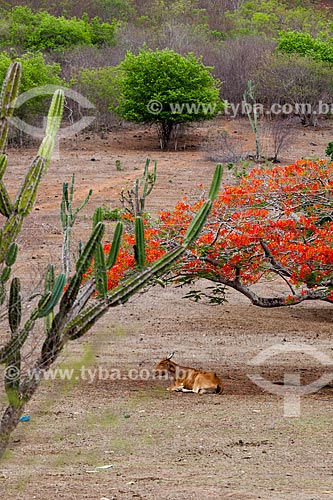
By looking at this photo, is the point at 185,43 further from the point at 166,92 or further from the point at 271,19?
the point at 166,92

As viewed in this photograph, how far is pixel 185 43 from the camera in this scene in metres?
47.8

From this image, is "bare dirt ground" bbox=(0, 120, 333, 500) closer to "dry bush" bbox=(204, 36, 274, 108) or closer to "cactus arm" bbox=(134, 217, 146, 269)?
"cactus arm" bbox=(134, 217, 146, 269)

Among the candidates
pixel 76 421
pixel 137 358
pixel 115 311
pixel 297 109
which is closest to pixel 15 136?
pixel 297 109

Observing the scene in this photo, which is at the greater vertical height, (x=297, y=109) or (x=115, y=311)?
(x=297, y=109)

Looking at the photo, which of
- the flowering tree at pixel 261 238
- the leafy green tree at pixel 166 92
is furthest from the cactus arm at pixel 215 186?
the leafy green tree at pixel 166 92

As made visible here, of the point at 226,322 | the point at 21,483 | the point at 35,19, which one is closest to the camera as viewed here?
the point at 21,483

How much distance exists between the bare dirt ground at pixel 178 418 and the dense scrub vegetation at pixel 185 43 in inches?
819

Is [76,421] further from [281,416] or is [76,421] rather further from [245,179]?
[245,179]

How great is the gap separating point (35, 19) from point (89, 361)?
145 ft

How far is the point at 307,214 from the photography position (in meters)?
9.74

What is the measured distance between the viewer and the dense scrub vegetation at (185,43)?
117 ft

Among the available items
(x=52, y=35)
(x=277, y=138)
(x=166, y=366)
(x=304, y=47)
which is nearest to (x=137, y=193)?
(x=166, y=366)

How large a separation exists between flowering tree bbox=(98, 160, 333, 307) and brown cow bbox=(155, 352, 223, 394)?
88 cm

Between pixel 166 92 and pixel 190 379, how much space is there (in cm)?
2275
